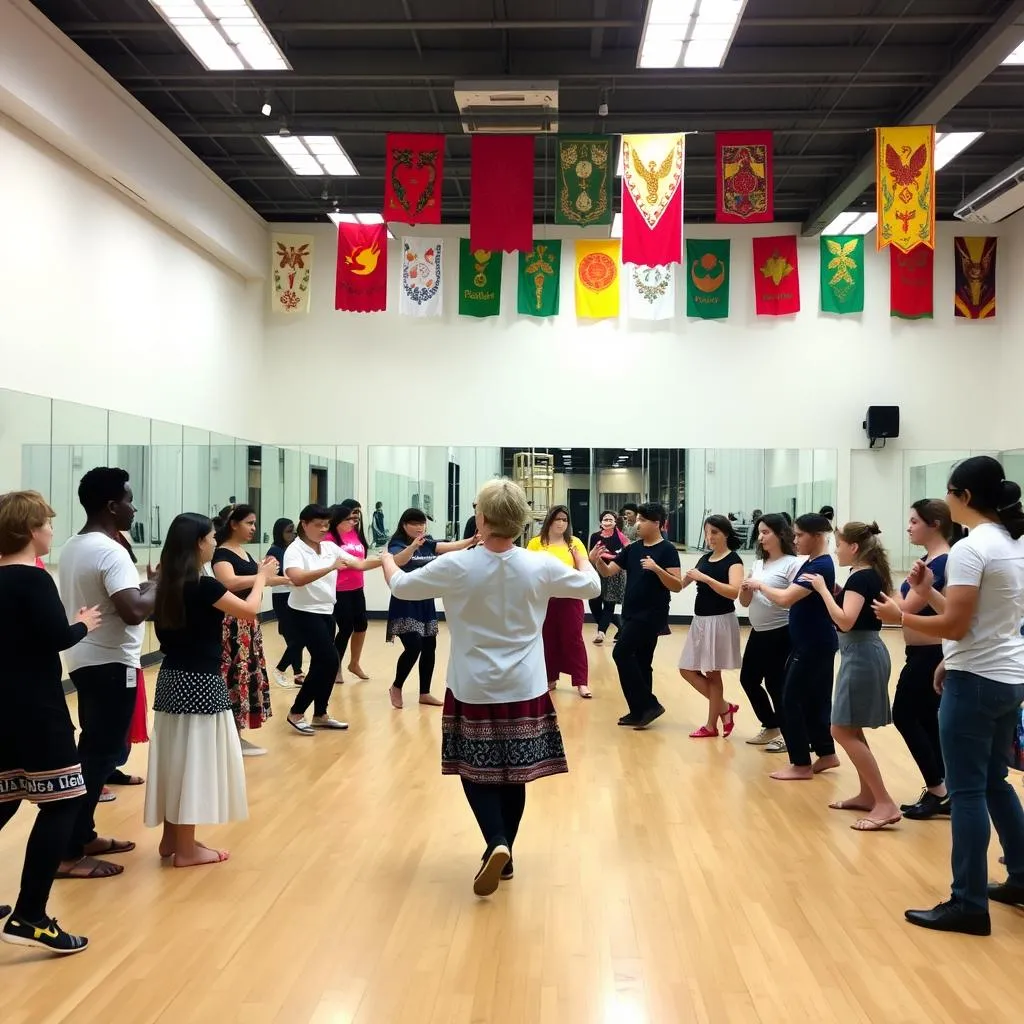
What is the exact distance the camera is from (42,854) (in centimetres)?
336

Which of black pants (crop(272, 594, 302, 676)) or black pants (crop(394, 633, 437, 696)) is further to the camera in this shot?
black pants (crop(394, 633, 437, 696))

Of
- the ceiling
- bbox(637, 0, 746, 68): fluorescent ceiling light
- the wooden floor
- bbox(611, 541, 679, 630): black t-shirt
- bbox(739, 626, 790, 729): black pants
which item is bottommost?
the wooden floor

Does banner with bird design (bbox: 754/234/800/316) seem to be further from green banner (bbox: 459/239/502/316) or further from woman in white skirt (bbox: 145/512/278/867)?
woman in white skirt (bbox: 145/512/278/867)

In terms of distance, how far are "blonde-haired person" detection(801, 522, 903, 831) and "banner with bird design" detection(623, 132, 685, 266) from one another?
5946 mm

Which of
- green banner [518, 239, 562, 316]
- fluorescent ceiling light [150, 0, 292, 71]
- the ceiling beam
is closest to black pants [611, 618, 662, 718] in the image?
fluorescent ceiling light [150, 0, 292, 71]

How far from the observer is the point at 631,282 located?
15578mm

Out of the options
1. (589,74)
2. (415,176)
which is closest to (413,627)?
(415,176)

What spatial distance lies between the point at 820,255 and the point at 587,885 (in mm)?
13629

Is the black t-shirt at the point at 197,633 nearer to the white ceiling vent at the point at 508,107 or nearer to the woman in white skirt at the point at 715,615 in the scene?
the woman in white skirt at the point at 715,615


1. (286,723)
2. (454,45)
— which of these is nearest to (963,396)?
(454,45)

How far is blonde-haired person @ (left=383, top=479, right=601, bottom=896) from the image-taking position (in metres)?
3.92

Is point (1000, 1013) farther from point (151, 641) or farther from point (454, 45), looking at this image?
point (454, 45)

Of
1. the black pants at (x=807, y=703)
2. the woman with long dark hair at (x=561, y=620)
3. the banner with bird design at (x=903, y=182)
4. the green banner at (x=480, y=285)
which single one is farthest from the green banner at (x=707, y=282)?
the black pants at (x=807, y=703)

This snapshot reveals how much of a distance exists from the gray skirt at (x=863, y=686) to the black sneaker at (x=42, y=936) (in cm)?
355
